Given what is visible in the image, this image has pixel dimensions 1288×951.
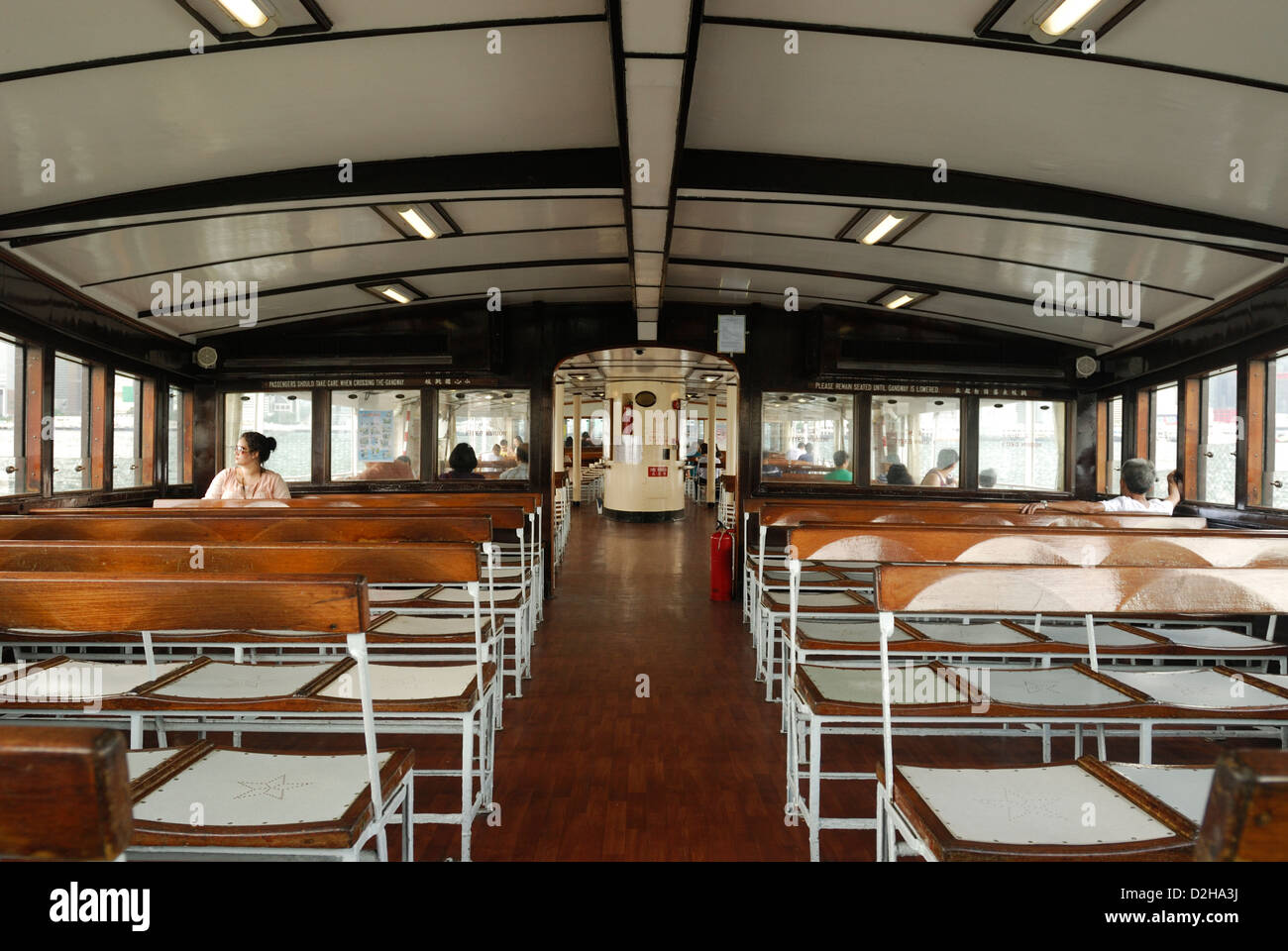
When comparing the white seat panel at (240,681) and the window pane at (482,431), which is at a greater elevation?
the window pane at (482,431)

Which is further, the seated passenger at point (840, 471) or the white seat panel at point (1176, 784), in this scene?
the seated passenger at point (840, 471)

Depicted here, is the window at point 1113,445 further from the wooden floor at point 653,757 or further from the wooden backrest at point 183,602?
the wooden backrest at point 183,602

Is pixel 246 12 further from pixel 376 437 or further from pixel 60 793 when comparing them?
pixel 376 437

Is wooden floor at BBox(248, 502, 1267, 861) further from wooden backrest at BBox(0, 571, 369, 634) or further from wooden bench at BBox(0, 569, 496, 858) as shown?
wooden backrest at BBox(0, 571, 369, 634)

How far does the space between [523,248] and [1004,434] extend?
5156 millimetres

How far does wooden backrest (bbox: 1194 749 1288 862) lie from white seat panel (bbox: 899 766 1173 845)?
2.80 ft

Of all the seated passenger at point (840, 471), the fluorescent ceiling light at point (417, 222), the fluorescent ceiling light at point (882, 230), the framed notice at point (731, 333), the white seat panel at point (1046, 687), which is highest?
the fluorescent ceiling light at point (417, 222)

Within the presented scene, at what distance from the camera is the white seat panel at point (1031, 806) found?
1470 millimetres

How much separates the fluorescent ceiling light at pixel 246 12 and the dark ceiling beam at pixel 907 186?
1.98 metres

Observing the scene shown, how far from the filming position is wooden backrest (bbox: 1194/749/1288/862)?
66cm

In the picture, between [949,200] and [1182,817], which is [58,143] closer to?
[949,200]

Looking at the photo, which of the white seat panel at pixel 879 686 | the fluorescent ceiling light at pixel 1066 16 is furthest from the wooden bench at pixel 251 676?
the fluorescent ceiling light at pixel 1066 16

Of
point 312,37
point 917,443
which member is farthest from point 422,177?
point 917,443

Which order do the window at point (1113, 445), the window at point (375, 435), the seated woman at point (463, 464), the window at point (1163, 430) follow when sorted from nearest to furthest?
the window at point (1163, 430)
the window at point (1113, 445)
the seated woman at point (463, 464)
the window at point (375, 435)
